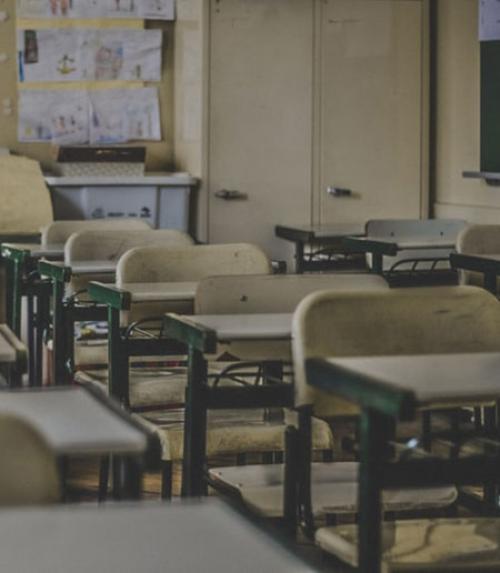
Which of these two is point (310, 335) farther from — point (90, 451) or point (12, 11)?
Answer: point (12, 11)

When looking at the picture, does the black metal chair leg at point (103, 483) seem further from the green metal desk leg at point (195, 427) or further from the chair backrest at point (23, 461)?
the chair backrest at point (23, 461)

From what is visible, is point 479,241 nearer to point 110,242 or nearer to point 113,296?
point 110,242

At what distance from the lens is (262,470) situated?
3.33 metres

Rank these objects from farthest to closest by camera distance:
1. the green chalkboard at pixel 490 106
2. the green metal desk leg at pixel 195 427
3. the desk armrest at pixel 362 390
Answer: the green chalkboard at pixel 490 106
the green metal desk leg at pixel 195 427
the desk armrest at pixel 362 390

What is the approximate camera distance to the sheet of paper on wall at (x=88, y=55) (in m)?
7.57

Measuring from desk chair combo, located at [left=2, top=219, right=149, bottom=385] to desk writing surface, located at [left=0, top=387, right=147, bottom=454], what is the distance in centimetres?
346

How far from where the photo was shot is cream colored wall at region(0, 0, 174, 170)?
24.8 ft

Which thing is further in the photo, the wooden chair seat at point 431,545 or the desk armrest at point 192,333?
the desk armrest at point 192,333

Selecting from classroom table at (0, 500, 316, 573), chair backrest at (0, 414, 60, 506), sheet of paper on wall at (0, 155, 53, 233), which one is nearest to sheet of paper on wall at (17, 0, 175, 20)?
sheet of paper on wall at (0, 155, 53, 233)

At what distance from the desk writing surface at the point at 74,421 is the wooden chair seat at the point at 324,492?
0.98 m

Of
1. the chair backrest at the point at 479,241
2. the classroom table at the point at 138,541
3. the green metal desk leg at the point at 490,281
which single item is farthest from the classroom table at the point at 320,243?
the classroom table at the point at 138,541

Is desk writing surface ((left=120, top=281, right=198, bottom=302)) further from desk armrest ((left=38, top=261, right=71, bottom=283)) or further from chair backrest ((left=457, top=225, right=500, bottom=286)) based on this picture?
chair backrest ((left=457, top=225, right=500, bottom=286))

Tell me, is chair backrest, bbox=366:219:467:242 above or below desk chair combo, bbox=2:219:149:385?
above

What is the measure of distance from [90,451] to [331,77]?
244 inches
